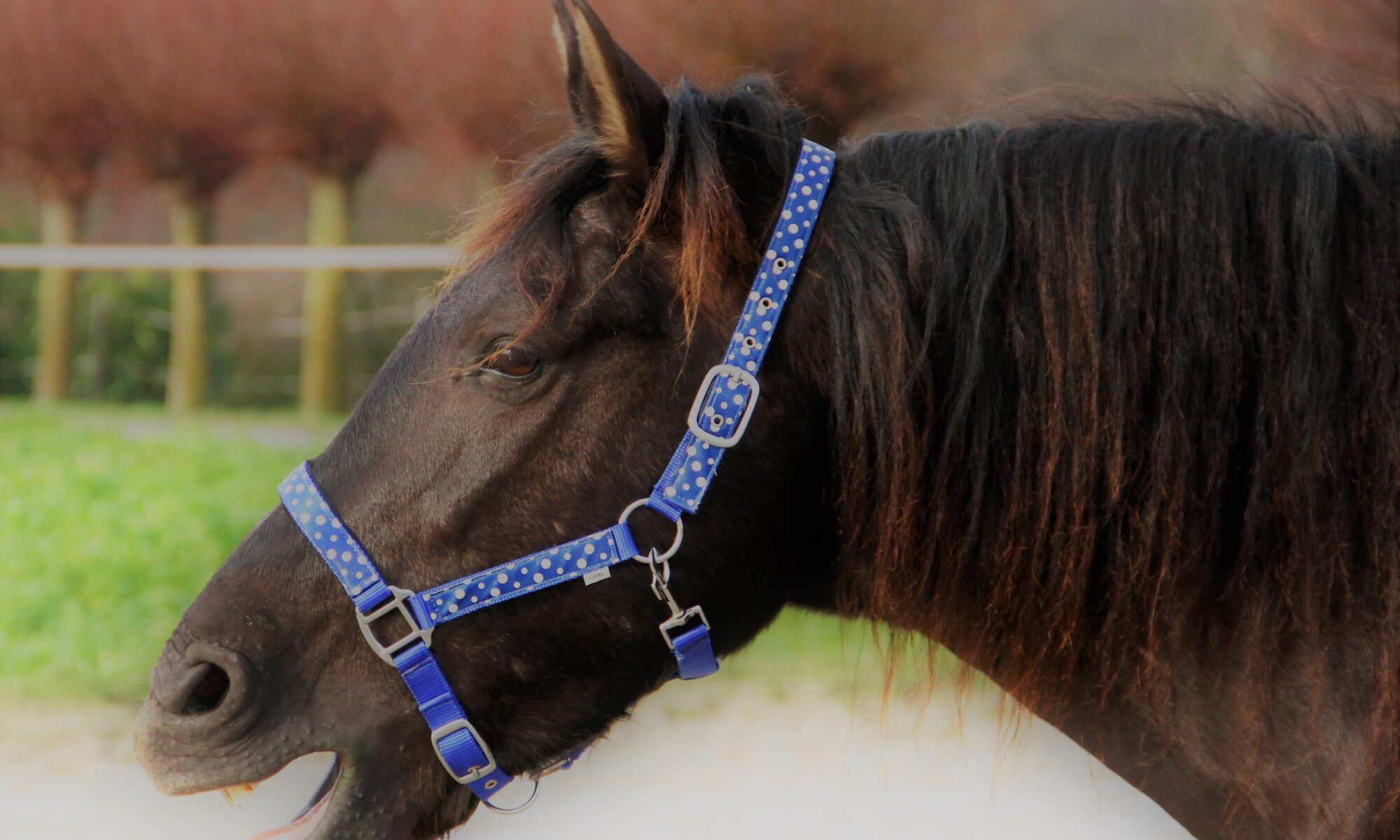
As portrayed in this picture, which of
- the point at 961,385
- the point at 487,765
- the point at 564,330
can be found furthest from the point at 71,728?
the point at 961,385

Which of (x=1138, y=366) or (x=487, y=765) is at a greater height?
(x=1138, y=366)

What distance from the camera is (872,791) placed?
3.81m

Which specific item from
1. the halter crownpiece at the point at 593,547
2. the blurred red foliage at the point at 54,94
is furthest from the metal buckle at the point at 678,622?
the blurred red foliage at the point at 54,94

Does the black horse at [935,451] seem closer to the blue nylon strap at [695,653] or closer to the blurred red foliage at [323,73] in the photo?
the blue nylon strap at [695,653]

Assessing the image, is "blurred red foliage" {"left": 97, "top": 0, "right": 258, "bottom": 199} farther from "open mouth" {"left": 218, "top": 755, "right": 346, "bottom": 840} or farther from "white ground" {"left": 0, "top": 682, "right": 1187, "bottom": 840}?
"open mouth" {"left": 218, "top": 755, "right": 346, "bottom": 840}

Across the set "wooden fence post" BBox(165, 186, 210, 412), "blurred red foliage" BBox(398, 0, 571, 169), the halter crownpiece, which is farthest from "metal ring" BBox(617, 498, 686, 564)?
"wooden fence post" BBox(165, 186, 210, 412)

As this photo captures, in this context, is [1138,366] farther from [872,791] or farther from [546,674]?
[872,791]

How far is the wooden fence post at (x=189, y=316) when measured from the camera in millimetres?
9102

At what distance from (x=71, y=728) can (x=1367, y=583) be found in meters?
4.53

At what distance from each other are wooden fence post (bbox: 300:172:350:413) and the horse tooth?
282 inches

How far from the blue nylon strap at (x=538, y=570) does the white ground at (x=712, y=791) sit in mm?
1876

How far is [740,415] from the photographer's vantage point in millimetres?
1380

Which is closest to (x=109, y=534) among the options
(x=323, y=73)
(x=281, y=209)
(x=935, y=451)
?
(x=323, y=73)

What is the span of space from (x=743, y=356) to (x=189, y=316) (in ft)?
29.7
